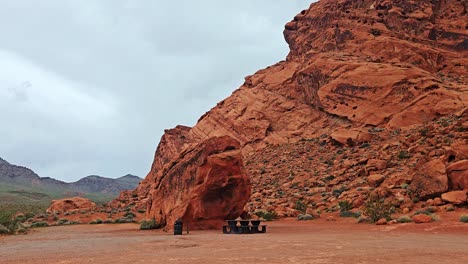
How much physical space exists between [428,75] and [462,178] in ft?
85.0

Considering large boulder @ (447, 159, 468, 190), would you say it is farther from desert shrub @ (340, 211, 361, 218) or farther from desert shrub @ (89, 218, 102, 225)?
desert shrub @ (89, 218, 102, 225)

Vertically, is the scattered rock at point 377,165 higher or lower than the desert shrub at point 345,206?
higher

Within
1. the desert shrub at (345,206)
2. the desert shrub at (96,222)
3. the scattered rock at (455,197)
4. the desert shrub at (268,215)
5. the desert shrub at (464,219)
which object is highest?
the scattered rock at (455,197)

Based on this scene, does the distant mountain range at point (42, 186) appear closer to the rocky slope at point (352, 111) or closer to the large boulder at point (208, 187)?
the rocky slope at point (352, 111)

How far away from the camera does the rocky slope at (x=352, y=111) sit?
28.9 metres

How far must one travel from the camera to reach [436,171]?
2105cm

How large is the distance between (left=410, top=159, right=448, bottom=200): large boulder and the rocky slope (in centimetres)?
6

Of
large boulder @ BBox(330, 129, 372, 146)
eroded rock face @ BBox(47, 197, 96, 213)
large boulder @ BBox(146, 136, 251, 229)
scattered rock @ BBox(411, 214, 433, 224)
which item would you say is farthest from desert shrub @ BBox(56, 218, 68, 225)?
large boulder @ BBox(330, 129, 372, 146)

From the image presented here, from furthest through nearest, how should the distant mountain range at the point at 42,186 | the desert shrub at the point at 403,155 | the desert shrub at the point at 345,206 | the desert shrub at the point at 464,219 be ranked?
the distant mountain range at the point at 42,186, the desert shrub at the point at 403,155, the desert shrub at the point at 345,206, the desert shrub at the point at 464,219

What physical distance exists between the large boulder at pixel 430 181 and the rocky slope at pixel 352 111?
0.06m

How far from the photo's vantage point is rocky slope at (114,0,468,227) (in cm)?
2886

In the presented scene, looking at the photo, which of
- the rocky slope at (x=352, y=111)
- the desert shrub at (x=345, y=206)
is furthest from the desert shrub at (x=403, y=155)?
the desert shrub at (x=345, y=206)

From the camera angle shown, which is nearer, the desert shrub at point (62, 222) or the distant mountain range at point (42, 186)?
the desert shrub at point (62, 222)

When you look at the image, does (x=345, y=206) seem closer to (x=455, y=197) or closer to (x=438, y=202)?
(x=438, y=202)
